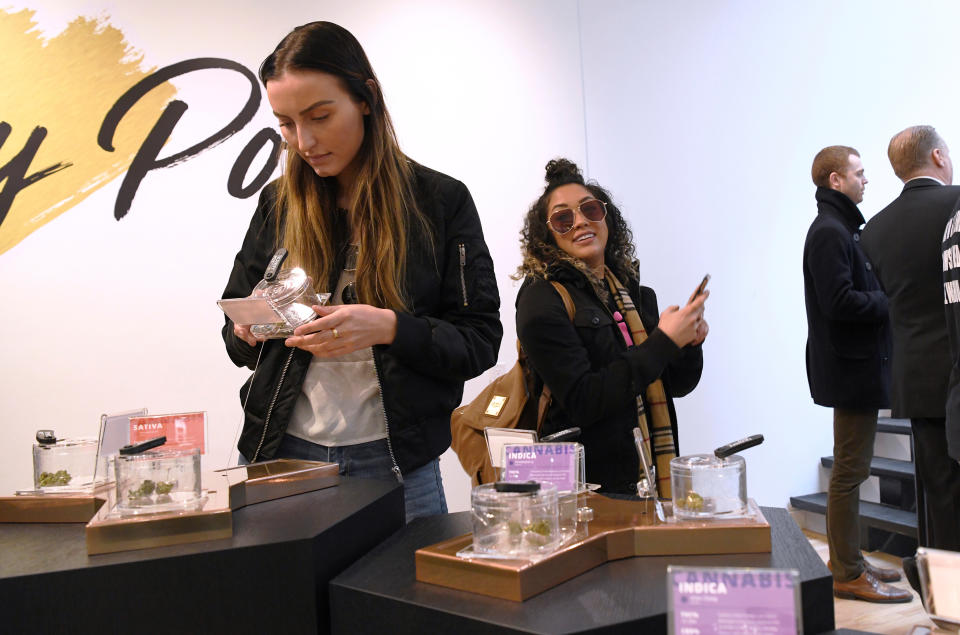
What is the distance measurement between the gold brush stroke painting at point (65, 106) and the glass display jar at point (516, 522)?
273cm

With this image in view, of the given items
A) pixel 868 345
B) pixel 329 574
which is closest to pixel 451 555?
pixel 329 574

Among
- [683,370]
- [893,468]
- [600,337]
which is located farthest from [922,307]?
[893,468]

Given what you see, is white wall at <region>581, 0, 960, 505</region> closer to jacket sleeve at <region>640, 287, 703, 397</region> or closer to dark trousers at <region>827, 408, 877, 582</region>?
dark trousers at <region>827, 408, 877, 582</region>

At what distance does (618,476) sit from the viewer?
2033 mm

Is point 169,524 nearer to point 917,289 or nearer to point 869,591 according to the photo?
point 917,289

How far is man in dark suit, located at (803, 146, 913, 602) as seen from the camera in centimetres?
315

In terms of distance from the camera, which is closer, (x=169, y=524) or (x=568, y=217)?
(x=169, y=524)

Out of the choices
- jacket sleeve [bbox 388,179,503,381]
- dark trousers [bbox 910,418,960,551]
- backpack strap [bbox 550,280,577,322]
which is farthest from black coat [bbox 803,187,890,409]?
jacket sleeve [bbox 388,179,503,381]

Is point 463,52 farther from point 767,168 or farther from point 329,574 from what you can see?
point 329,574

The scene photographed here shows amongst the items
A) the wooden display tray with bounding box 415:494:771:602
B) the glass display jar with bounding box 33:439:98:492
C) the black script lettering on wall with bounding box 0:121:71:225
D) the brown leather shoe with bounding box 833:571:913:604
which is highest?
the black script lettering on wall with bounding box 0:121:71:225

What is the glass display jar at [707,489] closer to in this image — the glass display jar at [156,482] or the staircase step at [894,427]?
the glass display jar at [156,482]

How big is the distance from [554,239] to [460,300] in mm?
827

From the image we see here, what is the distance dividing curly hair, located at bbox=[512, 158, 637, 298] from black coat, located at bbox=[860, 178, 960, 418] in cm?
106

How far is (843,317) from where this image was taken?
3.15 meters
